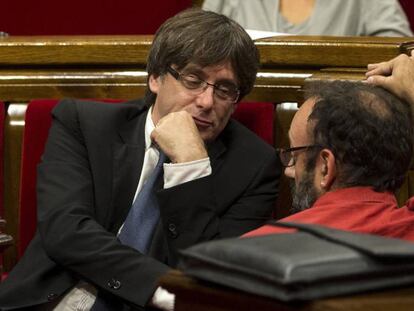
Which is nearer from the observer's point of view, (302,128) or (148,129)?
(302,128)

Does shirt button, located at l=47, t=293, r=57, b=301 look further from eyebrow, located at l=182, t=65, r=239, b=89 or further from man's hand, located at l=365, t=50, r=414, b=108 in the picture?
man's hand, located at l=365, t=50, r=414, b=108

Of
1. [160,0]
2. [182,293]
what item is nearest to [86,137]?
[182,293]

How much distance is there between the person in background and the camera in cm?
262

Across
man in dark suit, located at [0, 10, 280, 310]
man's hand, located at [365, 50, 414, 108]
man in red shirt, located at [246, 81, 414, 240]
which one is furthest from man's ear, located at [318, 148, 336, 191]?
man in dark suit, located at [0, 10, 280, 310]

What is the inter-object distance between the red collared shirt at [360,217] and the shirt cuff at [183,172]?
424 millimetres

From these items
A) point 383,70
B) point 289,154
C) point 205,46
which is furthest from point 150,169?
point 383,70

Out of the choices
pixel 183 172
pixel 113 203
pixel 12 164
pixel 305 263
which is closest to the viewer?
pixel 305 263

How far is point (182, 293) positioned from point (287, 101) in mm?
1074

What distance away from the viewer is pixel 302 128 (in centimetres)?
157

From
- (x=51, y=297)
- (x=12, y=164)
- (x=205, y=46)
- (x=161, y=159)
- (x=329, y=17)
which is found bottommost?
(x=51, y=297)

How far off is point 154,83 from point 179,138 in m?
0.20

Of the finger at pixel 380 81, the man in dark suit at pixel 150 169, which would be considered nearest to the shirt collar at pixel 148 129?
the man in dark suit at pixel 150 169

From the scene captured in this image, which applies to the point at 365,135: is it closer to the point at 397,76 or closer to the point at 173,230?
the point at 397,76

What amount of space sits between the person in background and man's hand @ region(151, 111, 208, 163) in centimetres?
85
